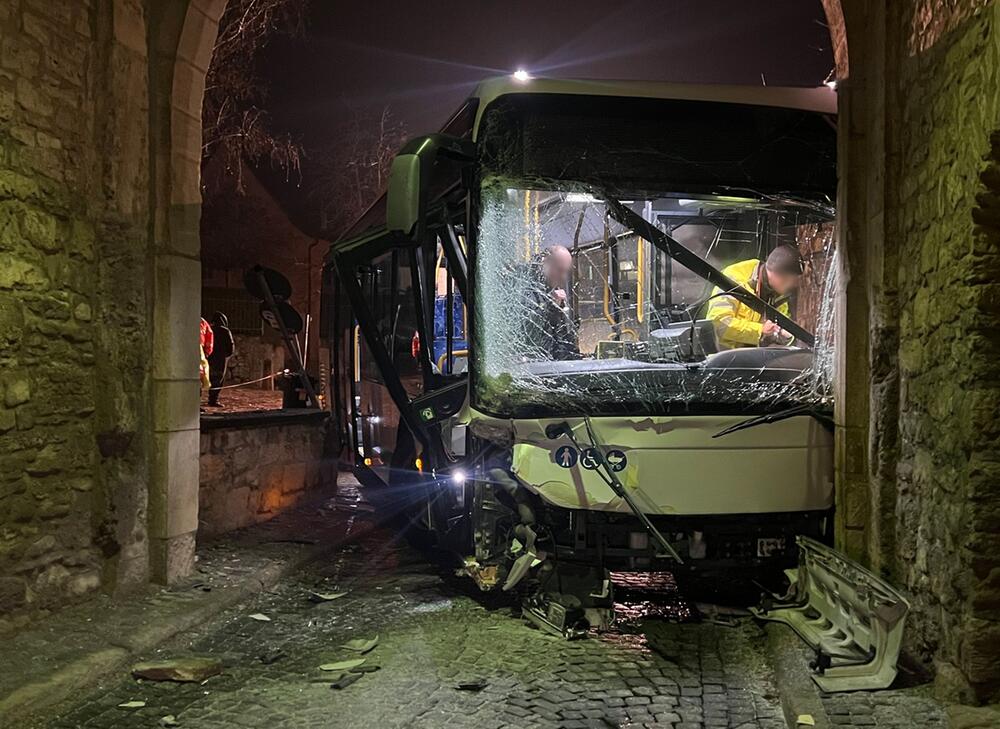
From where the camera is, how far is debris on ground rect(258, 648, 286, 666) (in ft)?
16.4

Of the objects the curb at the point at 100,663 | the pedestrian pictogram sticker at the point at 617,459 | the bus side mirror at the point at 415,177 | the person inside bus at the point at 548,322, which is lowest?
the curb at the point at 100,663

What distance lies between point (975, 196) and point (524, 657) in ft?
10.7

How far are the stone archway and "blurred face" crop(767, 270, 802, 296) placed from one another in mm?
4152

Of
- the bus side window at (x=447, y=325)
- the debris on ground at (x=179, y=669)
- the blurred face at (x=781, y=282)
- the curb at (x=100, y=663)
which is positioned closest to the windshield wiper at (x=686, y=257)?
the blurred face at (x=781, y=282)

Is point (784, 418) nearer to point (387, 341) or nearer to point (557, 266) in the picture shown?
point (557, 266)

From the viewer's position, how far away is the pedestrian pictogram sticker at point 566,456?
4980 mm

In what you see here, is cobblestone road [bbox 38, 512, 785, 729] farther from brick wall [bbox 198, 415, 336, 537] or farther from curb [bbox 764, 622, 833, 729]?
brick wall [bbox 198, 415, 336, 537]

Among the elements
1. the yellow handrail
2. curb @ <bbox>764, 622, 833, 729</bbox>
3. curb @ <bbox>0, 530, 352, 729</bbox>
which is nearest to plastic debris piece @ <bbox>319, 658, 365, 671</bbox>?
curb @ <bbox>0, 530, 352, 729</bbox>

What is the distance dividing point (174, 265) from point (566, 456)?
3.32m

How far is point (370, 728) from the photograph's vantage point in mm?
3943

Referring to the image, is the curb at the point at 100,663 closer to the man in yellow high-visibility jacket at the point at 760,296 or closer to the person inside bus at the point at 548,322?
the person inside bus at the point at 548,322

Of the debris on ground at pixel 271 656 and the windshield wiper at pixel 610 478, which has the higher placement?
the windshield wiper at pixel 610 478

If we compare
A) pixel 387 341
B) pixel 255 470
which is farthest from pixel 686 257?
pixel 255 470

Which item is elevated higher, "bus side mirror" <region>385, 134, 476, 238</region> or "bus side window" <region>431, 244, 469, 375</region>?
"bus side mirror" <region>385, 134, 476, 238</region>
